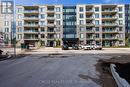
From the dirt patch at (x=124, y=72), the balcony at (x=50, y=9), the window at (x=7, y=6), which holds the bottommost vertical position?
the dirt patch at (x=124, y=72)

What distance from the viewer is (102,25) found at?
93750 millimetres

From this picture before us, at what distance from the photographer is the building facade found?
308 ft

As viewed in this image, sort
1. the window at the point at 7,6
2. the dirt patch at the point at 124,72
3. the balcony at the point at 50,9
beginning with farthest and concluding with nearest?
the balcony at the point at 50,9 < the window at the point at 7,6 < the dirt patch at the point at 124,72

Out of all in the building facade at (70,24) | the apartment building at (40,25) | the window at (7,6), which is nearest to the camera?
the window at (7,6)

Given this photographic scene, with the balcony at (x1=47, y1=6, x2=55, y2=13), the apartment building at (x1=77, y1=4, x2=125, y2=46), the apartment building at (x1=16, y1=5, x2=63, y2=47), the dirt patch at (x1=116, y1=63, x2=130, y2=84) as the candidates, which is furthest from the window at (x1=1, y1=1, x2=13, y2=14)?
the apartment building at (x1=77, y1=4, x2=125, y2=46)

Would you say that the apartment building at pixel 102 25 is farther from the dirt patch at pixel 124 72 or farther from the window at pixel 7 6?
the dirt patch at pixel 124 72

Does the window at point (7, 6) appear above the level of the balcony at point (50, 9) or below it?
below

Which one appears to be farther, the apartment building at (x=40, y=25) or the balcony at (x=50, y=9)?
the balcony at (x=50, y=9)

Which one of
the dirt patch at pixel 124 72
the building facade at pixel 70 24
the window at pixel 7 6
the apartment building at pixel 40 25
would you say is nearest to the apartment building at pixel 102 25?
the building facade at pixel 70 24

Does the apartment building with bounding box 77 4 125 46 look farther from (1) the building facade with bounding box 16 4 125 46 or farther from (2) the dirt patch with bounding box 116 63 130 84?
(2) the dirt patch with bounding box 116 63 130 84

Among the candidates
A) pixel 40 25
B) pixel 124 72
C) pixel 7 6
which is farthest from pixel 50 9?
pixel 124 72

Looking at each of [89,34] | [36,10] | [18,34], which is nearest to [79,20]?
[89,34]

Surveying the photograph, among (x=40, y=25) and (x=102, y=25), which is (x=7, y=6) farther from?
(x=102, y=25)

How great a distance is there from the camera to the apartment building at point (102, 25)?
93.6 m
